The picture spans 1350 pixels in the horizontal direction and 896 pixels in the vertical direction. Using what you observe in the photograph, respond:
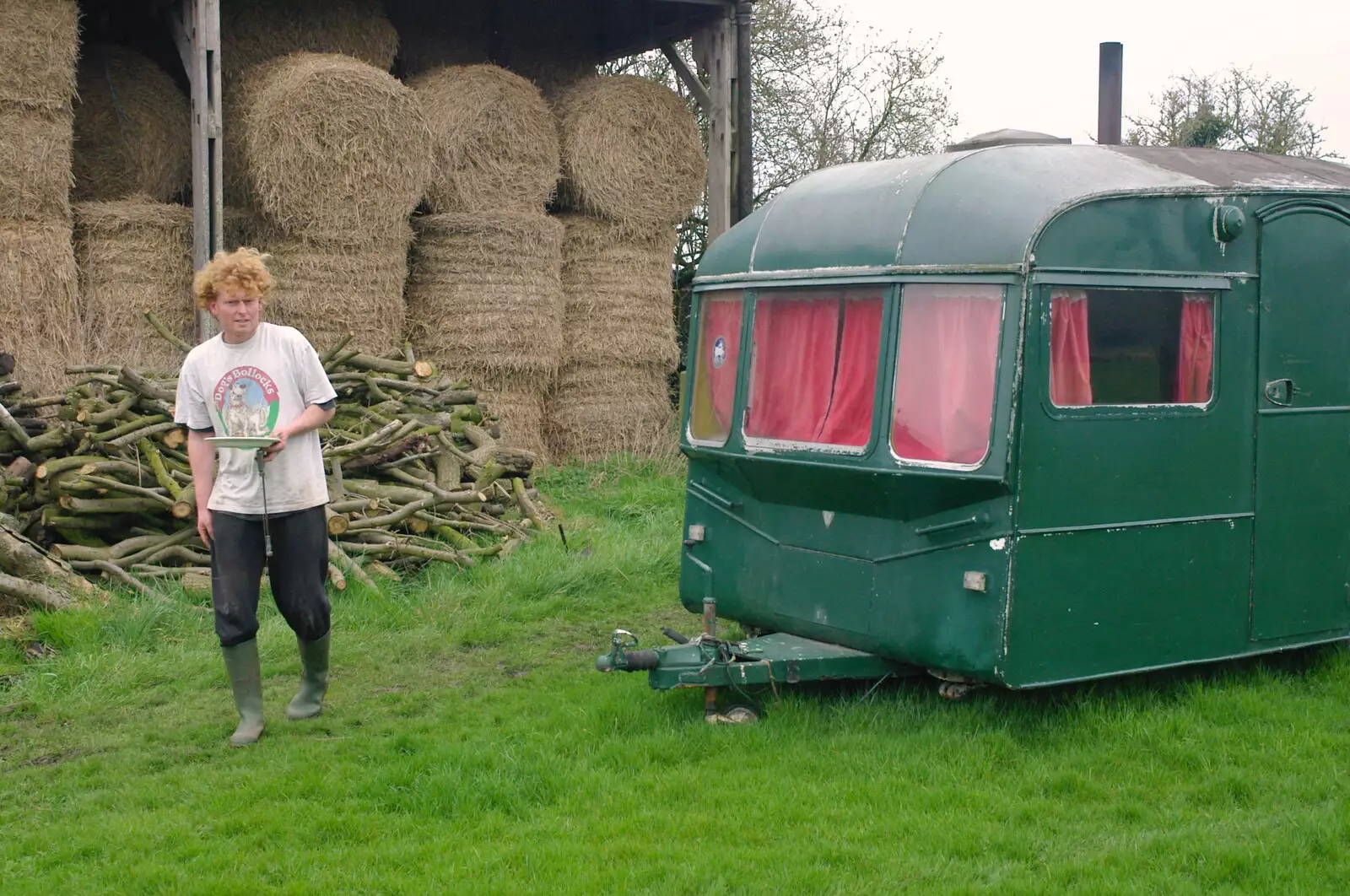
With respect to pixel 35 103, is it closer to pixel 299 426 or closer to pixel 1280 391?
pixel 299 426

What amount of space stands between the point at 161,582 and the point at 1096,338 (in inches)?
204

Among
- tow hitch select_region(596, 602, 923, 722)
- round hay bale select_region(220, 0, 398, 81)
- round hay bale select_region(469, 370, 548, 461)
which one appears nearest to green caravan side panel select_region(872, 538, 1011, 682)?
tow hitch select_region(596, 602, 923, 722)

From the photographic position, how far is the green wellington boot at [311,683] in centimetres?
608

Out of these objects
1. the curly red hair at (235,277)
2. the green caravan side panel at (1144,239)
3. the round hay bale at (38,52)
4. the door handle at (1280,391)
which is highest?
the round hay bale at (38,52)

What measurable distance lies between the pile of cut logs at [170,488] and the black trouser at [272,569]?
2205 millimetres

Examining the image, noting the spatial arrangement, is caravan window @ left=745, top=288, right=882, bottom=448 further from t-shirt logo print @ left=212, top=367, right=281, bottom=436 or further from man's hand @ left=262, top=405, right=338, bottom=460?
t-shirt logo print @ left=212, top=367, right=281, bottom=436

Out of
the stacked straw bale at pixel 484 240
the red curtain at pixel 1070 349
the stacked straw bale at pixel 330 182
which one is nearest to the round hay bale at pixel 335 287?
the stacked straw bale at pixel 330 182

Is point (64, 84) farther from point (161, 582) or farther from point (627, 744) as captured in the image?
point (627, 744)

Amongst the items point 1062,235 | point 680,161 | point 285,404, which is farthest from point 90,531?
point 680,161

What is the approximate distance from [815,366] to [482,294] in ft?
22.0

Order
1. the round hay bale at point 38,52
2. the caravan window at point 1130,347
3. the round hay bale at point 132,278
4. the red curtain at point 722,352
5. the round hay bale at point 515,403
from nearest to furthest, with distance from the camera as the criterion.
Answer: the caravan window at point 1130,347
the red curtain at point 722,352
the round hay bale at point 38,52
the round hay bale at point 132,278
the round hay bale at point 515,403

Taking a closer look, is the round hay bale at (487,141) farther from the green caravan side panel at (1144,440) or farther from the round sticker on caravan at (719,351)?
the green caravan side panel at (1144,440)

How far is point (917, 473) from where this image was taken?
217 inches

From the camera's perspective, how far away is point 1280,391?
609 centimetres
